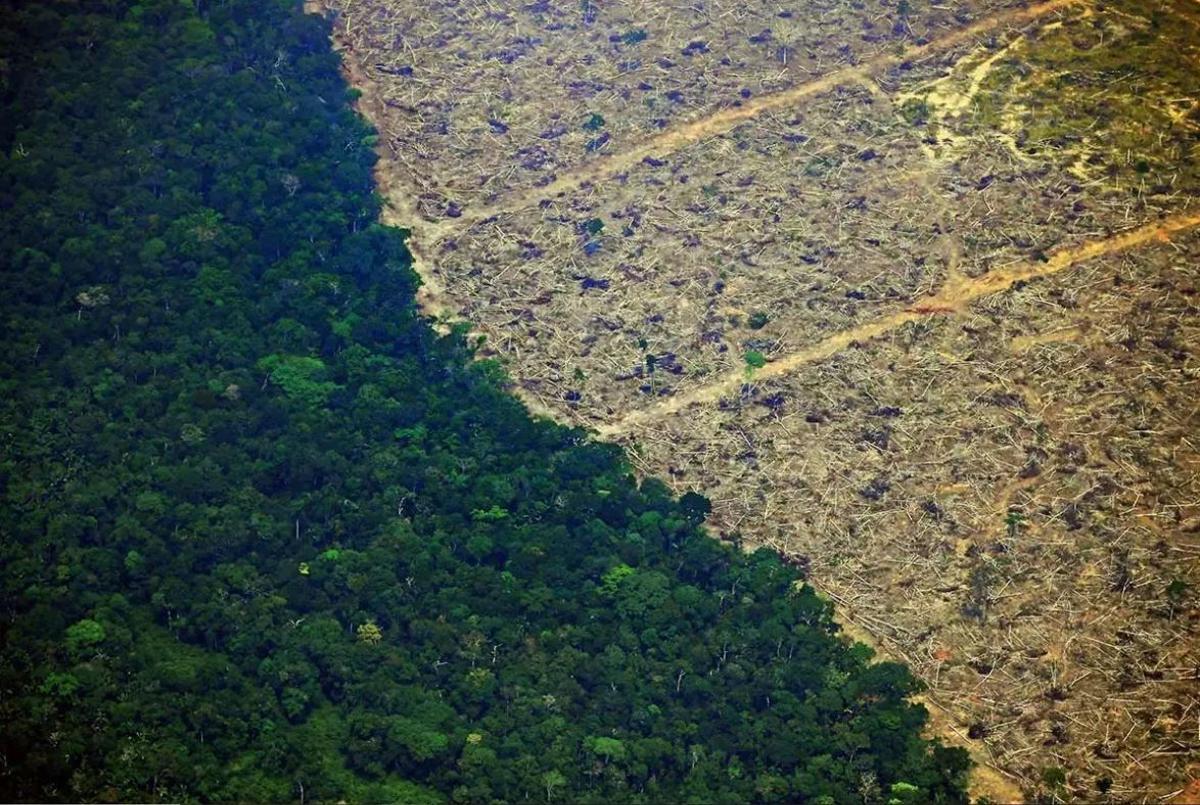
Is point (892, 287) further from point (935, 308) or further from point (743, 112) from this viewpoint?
point (743, 112)

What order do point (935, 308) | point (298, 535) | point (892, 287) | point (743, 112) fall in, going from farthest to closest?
1. point (743, 112)
2. point (892, 287)
3. point (935, 308)
4. point (298, 535)

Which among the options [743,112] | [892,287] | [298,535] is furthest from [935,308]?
[298,535]

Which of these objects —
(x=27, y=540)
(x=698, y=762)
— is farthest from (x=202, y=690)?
(x=698, y=762)

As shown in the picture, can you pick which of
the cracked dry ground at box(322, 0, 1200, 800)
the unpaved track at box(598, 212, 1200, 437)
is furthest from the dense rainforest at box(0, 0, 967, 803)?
the unpaved track at box(598, 212, 1200, 437)

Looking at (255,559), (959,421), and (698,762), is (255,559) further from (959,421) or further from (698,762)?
(959,421)

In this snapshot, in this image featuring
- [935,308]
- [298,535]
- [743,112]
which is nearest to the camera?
[298,535]

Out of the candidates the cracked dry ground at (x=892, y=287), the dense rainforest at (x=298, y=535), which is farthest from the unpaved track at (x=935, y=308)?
the dense rainforest at (x=298, y=535)

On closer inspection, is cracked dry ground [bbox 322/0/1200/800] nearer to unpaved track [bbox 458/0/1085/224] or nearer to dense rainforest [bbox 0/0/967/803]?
unpaved track [bbox 458/0/1085/224]
